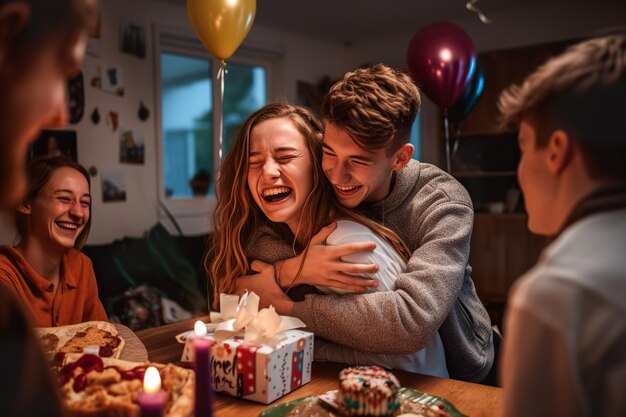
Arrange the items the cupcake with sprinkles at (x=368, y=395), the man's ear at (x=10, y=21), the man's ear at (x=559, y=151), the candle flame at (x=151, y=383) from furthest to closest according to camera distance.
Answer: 1. the cupcake with sprinkles at (x=368, y=395)
2. the candle flame at (x=151, y=383)
3. the man's ear at (x=559, y=151)
4. the man's ear at (x=10, y=21)

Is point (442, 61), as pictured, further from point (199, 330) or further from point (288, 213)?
point (199, 330)

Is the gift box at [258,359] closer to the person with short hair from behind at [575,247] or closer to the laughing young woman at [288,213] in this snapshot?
the laughing young woman at [288,213]

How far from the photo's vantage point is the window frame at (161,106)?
181 inches

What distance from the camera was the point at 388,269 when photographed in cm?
142

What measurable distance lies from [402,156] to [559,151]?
92cm

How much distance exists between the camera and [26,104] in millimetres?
573

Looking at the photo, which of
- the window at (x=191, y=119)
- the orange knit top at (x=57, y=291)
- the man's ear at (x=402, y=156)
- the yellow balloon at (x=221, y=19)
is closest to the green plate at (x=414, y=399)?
the man's ear at (x=402, y=156)

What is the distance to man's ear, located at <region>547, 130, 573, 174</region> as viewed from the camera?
68 centimetres

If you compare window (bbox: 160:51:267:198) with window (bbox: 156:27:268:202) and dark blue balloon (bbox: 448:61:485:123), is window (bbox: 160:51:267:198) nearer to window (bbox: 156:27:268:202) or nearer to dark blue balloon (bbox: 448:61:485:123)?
window (bbox: 156:27:268:202)

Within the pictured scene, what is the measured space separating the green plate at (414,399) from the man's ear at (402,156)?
672 millimetres

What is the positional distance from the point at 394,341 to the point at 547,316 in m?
0.73

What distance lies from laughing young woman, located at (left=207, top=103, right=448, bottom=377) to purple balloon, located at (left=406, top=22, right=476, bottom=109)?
153cm

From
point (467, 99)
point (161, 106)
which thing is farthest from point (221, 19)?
point (161, 106)

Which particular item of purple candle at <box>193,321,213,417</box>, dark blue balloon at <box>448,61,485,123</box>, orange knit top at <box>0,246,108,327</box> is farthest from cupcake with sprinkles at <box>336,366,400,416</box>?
dark blue balloon at <box>448,61,485,123</box>
